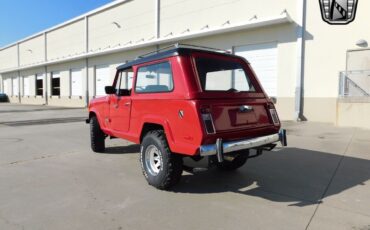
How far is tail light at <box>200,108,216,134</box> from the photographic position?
421cm

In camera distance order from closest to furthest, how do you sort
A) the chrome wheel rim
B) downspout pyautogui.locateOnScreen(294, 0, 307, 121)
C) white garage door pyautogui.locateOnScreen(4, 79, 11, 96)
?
the chrome wheel rim → downspout pyautogui.locateOnScreen(294, 0, 307, 121) → white garage door pyautogui.locateOnScreen(4, 79, 11, 96)

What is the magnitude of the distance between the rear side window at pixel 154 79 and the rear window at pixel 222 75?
20.0 inches

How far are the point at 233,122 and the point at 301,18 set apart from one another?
39.0 ft

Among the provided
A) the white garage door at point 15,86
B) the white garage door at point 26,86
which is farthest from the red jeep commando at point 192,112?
the white garage door at point 15,86

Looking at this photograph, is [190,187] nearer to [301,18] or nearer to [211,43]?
[301,18]

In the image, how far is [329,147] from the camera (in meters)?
8.35

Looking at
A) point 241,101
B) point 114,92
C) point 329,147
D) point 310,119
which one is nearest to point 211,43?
point 310,119

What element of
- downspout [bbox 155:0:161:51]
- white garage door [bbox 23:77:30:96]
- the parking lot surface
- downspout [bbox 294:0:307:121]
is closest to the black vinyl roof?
the parking lot surface

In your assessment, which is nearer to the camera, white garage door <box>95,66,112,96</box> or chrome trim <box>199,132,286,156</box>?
chrome trim <box>199,132,286,156</box>

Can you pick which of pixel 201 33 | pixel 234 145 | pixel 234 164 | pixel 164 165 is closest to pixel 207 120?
pixel 234 145

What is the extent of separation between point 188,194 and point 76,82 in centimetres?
2921

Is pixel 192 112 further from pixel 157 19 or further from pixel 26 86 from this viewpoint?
pixel 26 86

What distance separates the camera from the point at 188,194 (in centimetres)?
472

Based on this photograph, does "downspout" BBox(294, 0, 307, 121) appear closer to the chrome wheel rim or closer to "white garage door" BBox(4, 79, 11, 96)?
the chrome wheel rim
